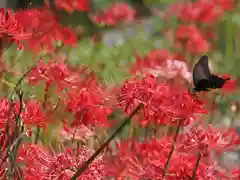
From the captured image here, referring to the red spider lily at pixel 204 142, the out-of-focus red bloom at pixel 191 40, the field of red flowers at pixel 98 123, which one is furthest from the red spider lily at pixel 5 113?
the out-of-focus red bloom at pixel 191 40

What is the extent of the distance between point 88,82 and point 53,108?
4.1 inches

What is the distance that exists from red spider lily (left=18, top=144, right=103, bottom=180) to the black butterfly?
0.76ft

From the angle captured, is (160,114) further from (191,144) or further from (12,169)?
(12,169)

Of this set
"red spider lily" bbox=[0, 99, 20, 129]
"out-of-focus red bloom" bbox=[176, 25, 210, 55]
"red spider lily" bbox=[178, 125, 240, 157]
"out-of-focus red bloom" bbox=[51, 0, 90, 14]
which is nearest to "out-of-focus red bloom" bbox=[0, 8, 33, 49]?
"red spider lily" bbox=[0, 99, 20, 129]

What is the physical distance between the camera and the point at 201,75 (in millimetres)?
1091

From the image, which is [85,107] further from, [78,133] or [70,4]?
[70,4]

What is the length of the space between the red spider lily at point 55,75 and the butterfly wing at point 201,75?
31 cm

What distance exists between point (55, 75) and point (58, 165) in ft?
0.89

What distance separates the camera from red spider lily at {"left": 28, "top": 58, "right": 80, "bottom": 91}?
4.13 feet

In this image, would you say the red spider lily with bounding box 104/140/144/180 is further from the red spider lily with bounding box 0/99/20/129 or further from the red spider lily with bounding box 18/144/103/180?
the red spider lily with bounding box 0/99/20/129

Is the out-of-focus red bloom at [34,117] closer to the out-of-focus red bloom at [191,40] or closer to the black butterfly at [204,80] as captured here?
the black butterfly at [204,80]

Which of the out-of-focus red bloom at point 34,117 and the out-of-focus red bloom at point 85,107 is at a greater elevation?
the out-of-focus red bloom at point 34,117

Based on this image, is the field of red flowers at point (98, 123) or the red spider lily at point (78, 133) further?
the red spider lily at point (78, 133)

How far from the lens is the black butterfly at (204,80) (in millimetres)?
1071
